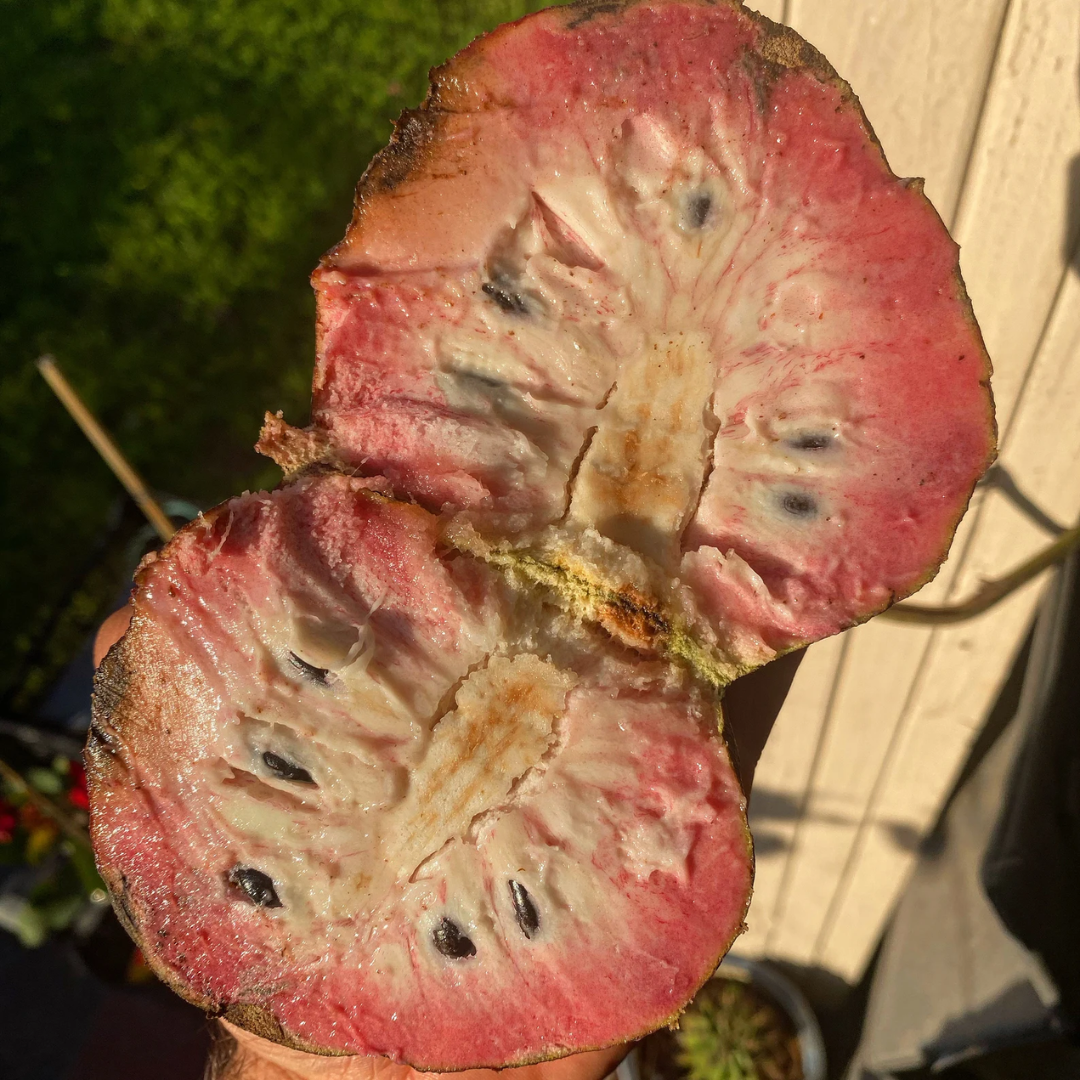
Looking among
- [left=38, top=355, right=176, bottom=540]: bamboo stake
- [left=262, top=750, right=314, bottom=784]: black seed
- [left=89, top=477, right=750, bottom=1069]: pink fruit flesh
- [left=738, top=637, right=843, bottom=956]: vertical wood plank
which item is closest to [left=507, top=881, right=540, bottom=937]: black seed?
[left=89, top=477, right=750, bottom=1069]: pink fruit flesh

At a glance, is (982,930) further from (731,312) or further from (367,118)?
(367,118)

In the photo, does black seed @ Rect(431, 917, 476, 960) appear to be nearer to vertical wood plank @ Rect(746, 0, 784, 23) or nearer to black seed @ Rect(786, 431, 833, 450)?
black seed @ Rect(786, 431, 833, 450)

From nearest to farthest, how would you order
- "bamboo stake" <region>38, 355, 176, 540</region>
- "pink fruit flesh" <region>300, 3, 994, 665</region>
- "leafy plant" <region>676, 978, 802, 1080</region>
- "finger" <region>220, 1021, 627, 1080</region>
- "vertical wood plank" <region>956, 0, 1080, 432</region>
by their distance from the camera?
"pink fruit flesh" <region>300, 3, 994, 665</region> → "vertical wood plank" <region>956, 0, 1080, 432</region> → "finger" <region>220, 1021, 627, 1080</region> → "bamboo stake" <region>38, 355, 176, 540</region> → "leafy plant" <region>676, 978, 802, 1080</region>

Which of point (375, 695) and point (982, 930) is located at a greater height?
point (375, 695)

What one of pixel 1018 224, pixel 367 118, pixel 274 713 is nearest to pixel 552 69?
Result: pixel 274 713

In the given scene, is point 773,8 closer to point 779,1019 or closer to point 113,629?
point 113,629
